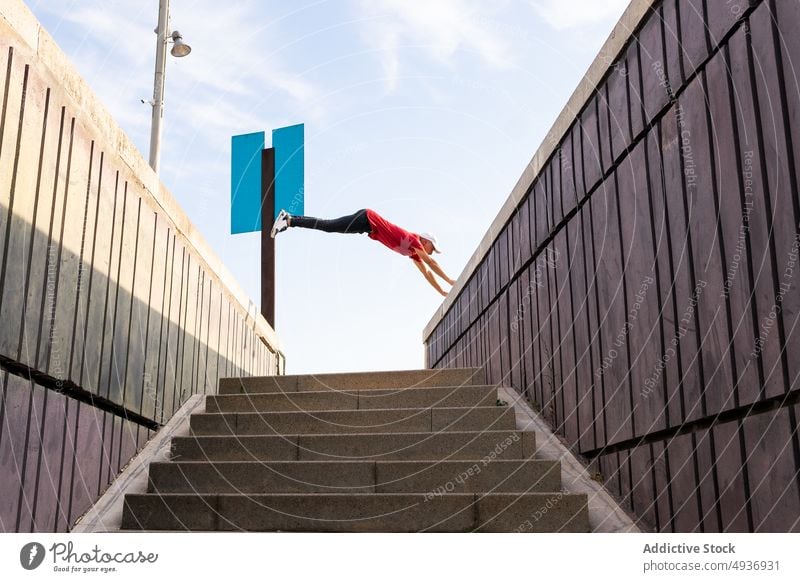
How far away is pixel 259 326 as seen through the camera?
9.45 meters

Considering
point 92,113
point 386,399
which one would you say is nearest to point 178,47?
point 92,113

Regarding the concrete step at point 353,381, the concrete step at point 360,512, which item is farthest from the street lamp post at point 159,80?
the concrete step at point 360,512

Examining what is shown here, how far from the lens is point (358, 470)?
4609 mm

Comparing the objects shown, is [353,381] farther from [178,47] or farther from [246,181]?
[246,181]

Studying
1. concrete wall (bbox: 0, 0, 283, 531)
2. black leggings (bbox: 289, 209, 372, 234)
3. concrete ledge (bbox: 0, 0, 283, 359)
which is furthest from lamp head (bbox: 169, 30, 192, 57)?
concrete wall (bbox: 0, 0, 283, 531)

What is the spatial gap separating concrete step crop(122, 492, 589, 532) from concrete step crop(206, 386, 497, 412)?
1.43 m

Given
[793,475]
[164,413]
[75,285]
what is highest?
[75,285]

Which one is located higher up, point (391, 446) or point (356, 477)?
point (391, 446)

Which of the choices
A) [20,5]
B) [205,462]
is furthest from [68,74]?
[205,462]

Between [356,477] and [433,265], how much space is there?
14.5 ft

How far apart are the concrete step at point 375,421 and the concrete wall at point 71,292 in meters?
0.79

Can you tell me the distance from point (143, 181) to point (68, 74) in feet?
4.19

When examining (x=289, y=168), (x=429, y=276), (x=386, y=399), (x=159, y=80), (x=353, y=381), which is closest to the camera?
(x=386, y=399)

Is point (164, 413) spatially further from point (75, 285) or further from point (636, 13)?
point (636, 13)
